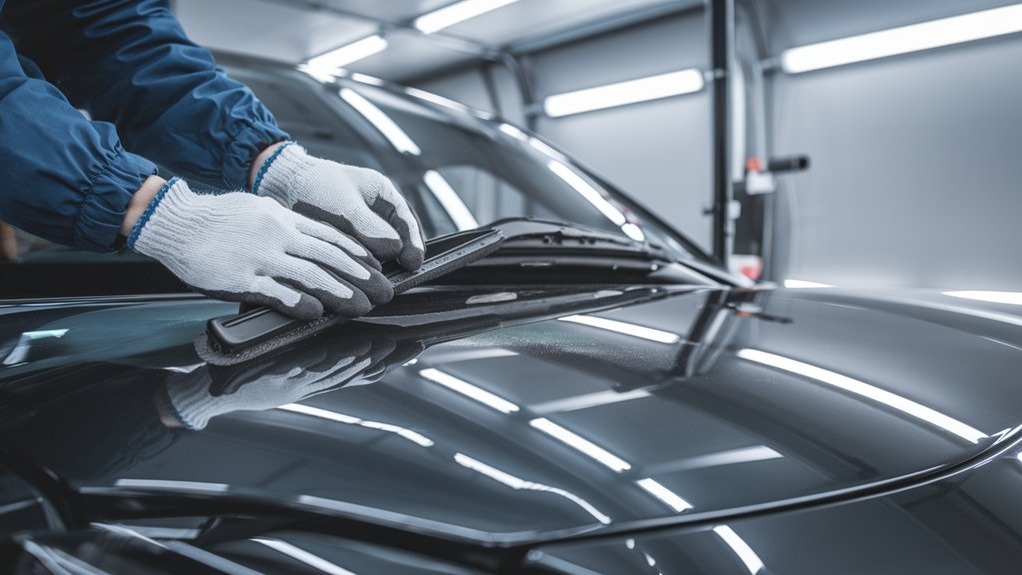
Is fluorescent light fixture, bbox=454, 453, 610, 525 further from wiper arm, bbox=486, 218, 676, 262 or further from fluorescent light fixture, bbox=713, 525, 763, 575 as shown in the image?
wiper arm, bbox=486, 218, 676, 262

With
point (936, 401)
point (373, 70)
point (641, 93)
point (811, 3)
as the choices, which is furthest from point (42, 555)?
point (373, 70)

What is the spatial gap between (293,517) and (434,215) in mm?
724

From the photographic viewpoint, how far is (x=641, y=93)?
6.92 meters

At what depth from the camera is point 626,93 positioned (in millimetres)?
7000

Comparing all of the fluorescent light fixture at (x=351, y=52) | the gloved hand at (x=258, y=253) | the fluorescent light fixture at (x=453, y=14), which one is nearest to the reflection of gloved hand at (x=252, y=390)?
the gloved hand at (x=258, y=253)

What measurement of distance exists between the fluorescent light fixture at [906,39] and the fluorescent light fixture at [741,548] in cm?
525

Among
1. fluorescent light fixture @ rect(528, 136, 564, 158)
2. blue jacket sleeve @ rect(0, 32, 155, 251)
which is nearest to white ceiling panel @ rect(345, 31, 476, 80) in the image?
fluorescent light fixture @ rect(528, 136, 564, 158)

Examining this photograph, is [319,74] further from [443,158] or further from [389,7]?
[389,7]

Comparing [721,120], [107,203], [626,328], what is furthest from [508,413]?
[721,120]

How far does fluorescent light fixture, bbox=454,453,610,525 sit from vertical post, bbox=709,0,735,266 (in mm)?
2868

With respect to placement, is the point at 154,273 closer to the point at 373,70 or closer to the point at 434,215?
the point at 434,215

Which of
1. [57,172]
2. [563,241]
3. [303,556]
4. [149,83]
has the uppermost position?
[149,83]

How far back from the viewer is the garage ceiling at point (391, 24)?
6320 mm

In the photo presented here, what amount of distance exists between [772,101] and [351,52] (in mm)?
4028
